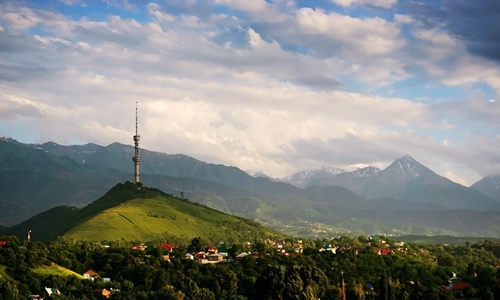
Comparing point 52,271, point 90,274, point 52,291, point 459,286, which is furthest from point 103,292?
point 459,286

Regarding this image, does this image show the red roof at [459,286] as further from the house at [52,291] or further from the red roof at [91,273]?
the house at [52,291]

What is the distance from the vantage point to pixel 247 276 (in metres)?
168

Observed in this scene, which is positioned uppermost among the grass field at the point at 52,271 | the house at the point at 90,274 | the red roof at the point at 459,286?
the red roof at the point at 459,286

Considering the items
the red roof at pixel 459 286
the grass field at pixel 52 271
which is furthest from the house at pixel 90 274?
the red roof at pixel 459 286

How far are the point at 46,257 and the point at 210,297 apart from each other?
45054 mm

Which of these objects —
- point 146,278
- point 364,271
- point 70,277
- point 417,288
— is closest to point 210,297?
point 146,278

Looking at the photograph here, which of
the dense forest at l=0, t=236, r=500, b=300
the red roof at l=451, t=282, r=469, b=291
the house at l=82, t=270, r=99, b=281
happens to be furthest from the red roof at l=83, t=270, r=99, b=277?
the red roof at l=451, t=282, r=469, b=291

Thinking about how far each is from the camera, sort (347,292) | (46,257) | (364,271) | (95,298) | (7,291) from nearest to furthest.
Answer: (7,291), (95,298), (347,292), (46,257), (364,271)

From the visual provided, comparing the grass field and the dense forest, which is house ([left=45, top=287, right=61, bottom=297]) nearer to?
the dense forest

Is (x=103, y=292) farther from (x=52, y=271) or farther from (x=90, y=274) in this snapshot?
(x=90, y=274)

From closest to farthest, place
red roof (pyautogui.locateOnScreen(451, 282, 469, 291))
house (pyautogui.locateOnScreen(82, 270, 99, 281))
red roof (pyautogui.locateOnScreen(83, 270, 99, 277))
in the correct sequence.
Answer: house (pyautogui.locateOnScreen(82, 270, 99, 281)) < red roof (pyautogui.locateOnScreen(83, 270, 99, 277)) < red roof (pyautogui.locateOnScreen(451, 282, 469, 291))

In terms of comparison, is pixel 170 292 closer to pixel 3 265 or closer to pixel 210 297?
pixel 210 297

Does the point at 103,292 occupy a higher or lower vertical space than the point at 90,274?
lower

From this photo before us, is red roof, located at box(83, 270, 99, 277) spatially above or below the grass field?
below
